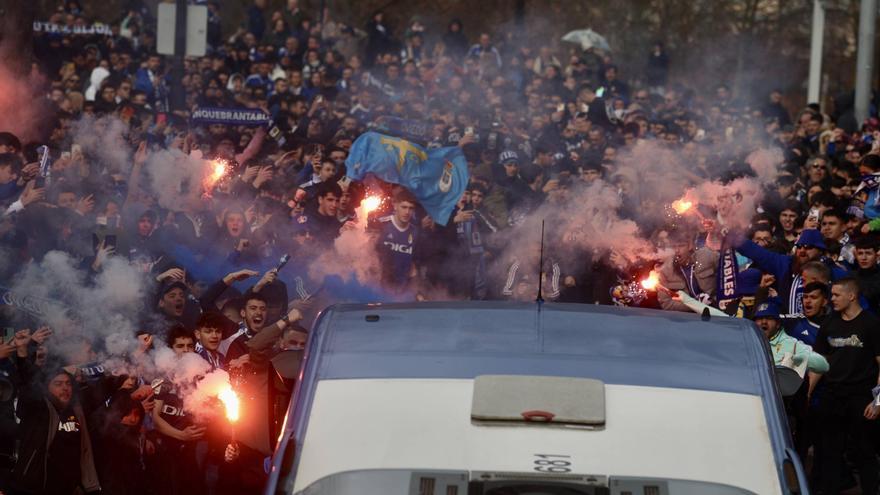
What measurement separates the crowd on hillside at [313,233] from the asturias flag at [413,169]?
101mm

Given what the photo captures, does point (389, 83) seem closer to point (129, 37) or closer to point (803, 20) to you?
point (129, 37)

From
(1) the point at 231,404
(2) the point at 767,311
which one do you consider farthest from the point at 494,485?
(2) the point at 767,311

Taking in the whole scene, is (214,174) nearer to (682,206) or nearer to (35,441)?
(682,206)

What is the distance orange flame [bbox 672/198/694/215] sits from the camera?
42.2ft

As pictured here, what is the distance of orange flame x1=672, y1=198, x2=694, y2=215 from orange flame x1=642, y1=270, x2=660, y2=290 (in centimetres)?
151

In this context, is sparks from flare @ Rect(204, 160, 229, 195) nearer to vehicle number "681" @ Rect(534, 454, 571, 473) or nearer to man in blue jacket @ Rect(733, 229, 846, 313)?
man in blue jacket @ Rect(733, 229, 846, 313)

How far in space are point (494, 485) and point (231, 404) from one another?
481cm

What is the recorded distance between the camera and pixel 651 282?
1106 centimetres

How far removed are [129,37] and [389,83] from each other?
11.6 ft

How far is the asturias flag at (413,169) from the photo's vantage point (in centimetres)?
1434

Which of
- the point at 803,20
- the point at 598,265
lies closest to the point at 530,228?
the point at 598,265

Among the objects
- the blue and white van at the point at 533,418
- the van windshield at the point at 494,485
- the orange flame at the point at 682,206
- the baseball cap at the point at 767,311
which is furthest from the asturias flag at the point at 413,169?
the van windshield at the point at 494,485

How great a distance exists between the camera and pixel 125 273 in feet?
36.7

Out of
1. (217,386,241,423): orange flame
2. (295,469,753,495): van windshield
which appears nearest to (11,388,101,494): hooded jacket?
(217,386,241,423): orange flame
